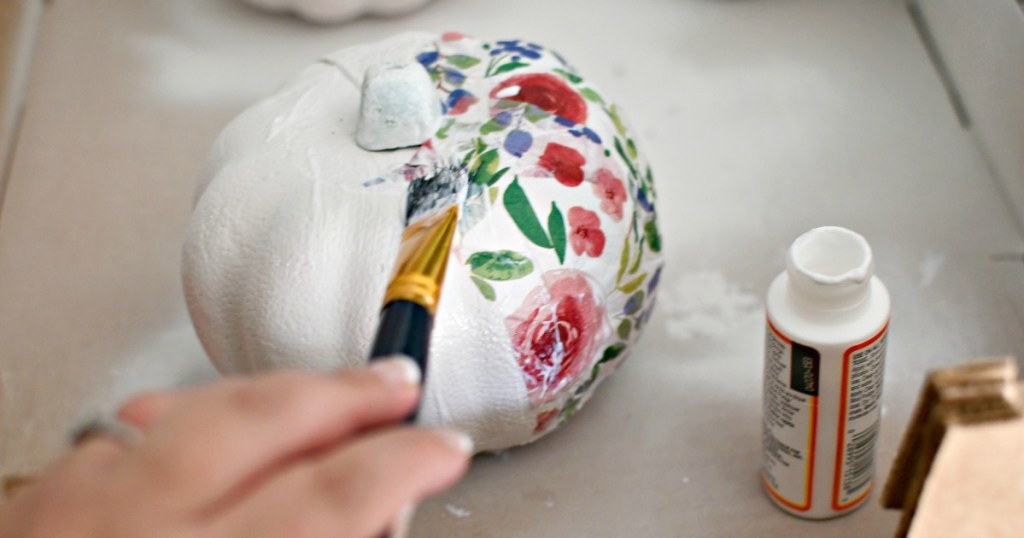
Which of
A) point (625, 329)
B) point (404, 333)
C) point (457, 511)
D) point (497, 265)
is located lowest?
point (457, 511)

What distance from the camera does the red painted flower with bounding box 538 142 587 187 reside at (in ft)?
2.65

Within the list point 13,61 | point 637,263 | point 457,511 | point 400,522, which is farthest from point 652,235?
point 13,61

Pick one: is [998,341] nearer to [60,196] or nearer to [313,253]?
[313,253]

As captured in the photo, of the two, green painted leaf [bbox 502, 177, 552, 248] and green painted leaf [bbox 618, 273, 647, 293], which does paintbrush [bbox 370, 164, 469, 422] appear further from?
green painted leaf [bbox 618, 273, 647, 293]

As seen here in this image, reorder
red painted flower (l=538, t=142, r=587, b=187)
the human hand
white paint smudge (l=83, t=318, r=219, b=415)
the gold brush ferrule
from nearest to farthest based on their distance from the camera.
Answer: the human hand, the gold brush ferrule, red painted flower (l=538, t=142, r=587, b=187), white paint smudge (l=83, t=318, r=219, b=415)

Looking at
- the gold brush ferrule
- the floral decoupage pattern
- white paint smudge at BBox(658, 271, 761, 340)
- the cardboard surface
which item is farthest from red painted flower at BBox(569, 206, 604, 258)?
the cardboard surface

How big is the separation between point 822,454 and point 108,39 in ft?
3.30

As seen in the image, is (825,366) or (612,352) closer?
(825,366)

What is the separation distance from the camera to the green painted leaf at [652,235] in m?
0.87

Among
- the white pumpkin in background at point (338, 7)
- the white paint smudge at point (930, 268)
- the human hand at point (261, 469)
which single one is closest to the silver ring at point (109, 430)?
the human hand at point (261, 469)

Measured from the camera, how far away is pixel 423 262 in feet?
1.87

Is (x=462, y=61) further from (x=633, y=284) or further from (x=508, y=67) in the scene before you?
(x=633, y=284)

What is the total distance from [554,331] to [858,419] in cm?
22

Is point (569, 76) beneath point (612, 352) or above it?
above
